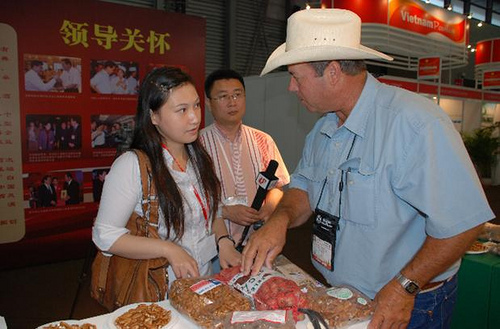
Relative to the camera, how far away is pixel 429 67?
7.82 metres

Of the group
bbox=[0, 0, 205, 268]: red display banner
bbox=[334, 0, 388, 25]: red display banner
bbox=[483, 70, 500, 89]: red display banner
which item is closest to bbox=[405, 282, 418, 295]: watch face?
bbox=[0, 0, 205, 268]: red display banner

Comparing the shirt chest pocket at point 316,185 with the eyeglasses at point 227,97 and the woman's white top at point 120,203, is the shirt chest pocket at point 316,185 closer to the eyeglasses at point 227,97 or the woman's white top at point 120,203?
the woman's white top at point 120,203

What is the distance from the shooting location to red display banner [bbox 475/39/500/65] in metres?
10.7

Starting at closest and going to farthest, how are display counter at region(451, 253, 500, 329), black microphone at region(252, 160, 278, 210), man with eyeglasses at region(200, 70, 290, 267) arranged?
1. black microphone at region(252, 160, 278, 210)
2. display counter at region(451, 253, 500, 329)
3. man with eyeglasses at region(200, 70, 290, 267)

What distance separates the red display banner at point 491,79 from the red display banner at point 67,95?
910 cm

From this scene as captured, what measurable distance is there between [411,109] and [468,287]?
1970 millimetres

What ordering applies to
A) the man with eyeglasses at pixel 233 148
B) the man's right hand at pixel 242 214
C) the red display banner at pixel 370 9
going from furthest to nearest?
the red display banner at pixel 370 9 < the man with eyeglasses at pixel 233 148 < the man's right hand at pixel 242 214

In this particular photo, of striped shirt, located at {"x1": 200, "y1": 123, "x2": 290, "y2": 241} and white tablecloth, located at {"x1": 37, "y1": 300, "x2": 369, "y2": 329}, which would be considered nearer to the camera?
white tablecloth, located at {"x1": 37, "y1": 300, "x2": 369, "y2": 329}

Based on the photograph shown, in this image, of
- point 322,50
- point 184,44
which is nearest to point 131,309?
point 322,50

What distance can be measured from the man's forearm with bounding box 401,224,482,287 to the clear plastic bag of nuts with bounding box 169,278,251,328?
57 centimetres

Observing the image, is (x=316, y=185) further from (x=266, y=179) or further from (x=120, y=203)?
(x=120, y=203)

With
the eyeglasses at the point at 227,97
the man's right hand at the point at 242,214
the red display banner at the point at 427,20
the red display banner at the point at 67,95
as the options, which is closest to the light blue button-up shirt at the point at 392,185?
the man's right hand at the point at 242,214

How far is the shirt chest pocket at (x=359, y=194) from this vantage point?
58.1 inches

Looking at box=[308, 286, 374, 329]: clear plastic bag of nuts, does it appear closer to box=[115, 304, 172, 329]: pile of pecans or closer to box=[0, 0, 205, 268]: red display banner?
box=[115, 304, 172, 329]: pile of pecans
